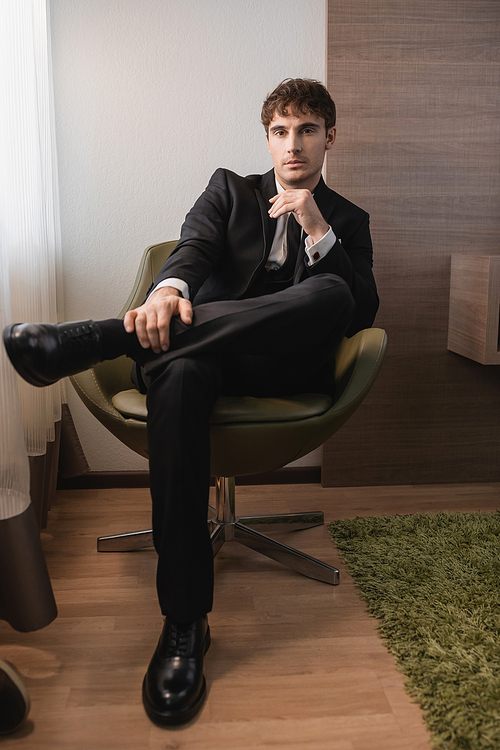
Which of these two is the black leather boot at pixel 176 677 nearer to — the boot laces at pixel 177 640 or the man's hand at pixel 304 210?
the boot laces at pixel 177 640

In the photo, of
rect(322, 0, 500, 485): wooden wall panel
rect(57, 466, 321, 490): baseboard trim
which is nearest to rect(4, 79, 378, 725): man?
rect(322, 0, 500, 485): wooden wall panel

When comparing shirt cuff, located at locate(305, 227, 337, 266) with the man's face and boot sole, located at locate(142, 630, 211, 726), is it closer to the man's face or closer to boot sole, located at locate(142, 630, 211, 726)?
the man's face

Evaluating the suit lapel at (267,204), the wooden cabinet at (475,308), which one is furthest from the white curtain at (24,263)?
the wooden cabinet at (475,308)

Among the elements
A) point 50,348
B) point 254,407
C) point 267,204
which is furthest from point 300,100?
point 50,348

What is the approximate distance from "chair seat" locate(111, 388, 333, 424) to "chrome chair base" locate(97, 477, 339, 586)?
12.1 inches

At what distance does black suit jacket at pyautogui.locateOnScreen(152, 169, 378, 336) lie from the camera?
5.29 ft

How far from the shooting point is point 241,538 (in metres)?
1.66

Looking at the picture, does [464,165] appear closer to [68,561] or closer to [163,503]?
[163,503]

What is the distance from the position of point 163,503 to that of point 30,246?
919 millimetres

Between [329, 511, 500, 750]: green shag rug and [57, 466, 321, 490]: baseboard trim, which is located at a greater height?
[329, 511, 500, 750]: green shag rug

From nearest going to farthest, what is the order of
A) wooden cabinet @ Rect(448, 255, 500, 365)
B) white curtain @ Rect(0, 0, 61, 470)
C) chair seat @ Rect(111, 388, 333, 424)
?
chair seat @ Rect(111, 388, 333, 424), white curtain @ Rect(0, 0, 61, 470), wooden cabinet @ Rect(448, 255, 500, 365)

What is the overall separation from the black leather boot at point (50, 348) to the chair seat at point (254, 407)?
0.95 ft

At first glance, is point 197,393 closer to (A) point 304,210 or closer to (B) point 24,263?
(A) point 304,210

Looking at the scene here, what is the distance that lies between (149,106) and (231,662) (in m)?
1.74
